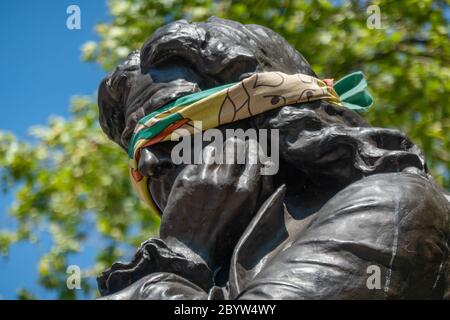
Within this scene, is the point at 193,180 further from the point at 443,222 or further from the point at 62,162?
the point at 62,162

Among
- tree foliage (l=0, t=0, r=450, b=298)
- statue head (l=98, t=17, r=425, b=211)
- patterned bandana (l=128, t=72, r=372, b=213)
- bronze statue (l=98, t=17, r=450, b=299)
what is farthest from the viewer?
tree foliage (l=0, t=0, r=450, b=298)

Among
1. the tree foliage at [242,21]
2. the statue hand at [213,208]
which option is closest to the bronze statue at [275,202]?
the statue hand at [213,208]

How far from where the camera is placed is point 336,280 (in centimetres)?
464

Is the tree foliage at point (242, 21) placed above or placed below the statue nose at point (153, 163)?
above

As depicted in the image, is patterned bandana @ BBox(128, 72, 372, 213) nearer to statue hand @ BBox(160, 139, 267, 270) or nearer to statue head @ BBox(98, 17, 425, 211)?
statue head @ BBox(98, 17, 425, 211)

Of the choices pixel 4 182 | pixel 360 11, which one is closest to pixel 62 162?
pixel 4 182

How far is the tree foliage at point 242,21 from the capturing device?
1288 centimetres

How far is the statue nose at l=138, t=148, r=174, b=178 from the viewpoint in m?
5.40

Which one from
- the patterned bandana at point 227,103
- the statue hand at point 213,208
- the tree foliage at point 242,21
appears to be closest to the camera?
the statue hand at point 213,208

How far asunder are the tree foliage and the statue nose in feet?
23.6

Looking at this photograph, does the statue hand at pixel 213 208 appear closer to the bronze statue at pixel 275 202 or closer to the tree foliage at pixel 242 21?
the bronze statue at pixel 275 202

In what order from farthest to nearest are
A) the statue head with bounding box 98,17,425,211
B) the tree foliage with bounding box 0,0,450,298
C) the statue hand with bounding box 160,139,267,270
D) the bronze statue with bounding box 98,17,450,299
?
the tree foliage with bounding box 0,0,450,298 → the statue head with bounding box 98,17,425,211 → the statue hand with bounding box 160,139,267,270 → the bronze statue with bounding box 98,17,450,299

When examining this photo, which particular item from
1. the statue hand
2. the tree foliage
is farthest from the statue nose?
the tree foliage

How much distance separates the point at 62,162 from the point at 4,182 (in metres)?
0.74
